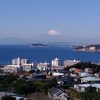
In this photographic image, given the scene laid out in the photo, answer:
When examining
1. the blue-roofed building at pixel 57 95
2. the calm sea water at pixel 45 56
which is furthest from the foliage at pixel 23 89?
the calm sea water at pixel 45 56

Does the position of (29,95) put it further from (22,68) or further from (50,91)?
(22,68)

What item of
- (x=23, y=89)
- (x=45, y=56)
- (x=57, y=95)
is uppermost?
(x=23, y=89)

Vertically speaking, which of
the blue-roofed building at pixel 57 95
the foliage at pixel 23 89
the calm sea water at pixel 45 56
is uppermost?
the foliage at pixel 23 89

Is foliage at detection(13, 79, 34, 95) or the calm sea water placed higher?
foliage at detection(13, 79, 34, 95)

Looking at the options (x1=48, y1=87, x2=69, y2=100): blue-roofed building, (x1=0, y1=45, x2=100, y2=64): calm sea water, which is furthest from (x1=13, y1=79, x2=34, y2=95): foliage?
(x1=0, y1=45, x2=100, y2=64): calm sea water

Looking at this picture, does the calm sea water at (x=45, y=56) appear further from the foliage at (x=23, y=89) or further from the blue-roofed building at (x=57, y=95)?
the blue-roofed building at (x=57, y=95)

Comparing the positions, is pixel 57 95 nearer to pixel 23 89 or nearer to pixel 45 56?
pixel 23 89

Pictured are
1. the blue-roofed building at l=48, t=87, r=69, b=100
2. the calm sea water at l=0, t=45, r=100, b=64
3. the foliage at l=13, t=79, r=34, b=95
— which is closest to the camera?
the blue-roofed building at l=48, t=87, r=69, b=100

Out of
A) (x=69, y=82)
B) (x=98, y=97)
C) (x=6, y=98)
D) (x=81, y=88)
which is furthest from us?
(x=69, y=82)

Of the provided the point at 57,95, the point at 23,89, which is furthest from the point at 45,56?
the point at 57,95

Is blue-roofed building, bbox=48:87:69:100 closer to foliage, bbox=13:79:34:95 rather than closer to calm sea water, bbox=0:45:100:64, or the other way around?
foliage, bbox=13:79:34:95

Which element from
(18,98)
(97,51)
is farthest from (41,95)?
(97,51)
